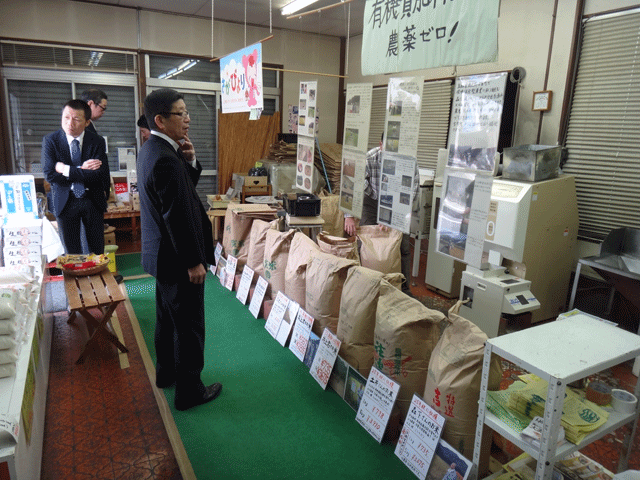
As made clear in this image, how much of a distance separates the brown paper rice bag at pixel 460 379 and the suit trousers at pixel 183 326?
1.27 metres

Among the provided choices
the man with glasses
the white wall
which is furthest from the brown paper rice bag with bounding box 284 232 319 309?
the white wall

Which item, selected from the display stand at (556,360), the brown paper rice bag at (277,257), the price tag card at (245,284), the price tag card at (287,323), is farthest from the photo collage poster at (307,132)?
the display stand at (556,360)

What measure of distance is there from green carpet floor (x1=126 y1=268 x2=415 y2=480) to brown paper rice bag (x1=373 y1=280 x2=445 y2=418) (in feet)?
1.09

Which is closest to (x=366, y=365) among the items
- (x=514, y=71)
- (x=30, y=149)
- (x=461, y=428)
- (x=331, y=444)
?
(x=331, y=444)

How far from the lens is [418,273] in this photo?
16.5ft

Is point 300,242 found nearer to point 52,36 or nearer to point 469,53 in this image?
point 469,53

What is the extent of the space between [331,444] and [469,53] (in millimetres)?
1949

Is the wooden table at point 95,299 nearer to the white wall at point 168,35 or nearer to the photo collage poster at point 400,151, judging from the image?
the photo collage poster at point 400,151

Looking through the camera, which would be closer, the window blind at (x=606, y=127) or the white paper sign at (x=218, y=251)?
the window blind at (x=606, y=127)

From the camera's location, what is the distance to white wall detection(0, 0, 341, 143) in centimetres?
530

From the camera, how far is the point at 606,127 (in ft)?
12.0

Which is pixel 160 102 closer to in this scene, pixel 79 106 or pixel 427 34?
pixel 427 34

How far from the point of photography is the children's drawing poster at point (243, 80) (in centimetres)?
356

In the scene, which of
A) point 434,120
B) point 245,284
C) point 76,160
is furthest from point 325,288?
point 434,120
